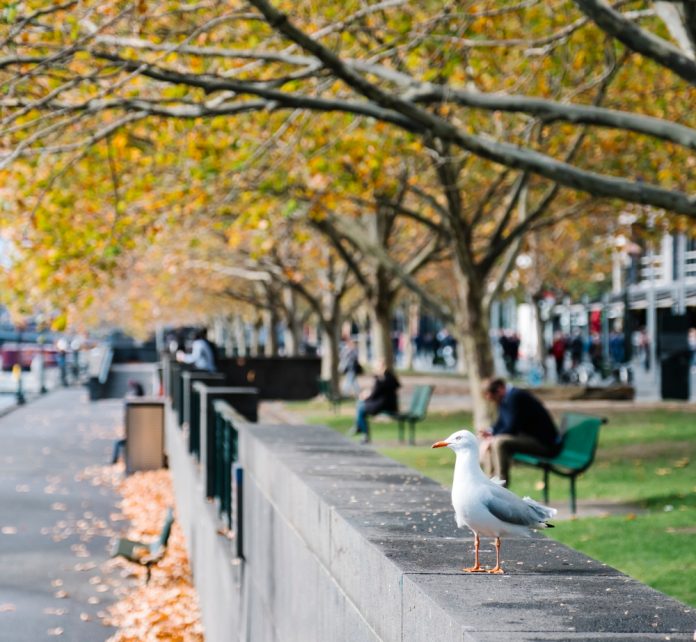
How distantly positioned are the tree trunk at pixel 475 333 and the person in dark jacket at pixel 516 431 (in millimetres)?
6931

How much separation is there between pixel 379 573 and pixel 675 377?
2865 cm

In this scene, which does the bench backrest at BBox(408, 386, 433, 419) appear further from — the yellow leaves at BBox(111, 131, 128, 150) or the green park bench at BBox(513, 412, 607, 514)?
the yellow leaves at BBox(111, 131, 128, 150)

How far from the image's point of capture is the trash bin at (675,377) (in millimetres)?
31094

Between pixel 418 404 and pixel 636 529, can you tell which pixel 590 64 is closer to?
pixel 418 404

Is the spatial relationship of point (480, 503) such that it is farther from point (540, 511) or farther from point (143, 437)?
point (143, 437)

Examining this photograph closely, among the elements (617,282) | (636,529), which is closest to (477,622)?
(636,529)

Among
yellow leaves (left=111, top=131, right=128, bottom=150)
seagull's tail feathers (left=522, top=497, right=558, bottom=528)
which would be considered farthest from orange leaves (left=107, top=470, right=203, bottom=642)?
seagull's tail feathers (left=522, top=497, right=558, bottom=528)

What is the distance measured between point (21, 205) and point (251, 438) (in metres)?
7.33

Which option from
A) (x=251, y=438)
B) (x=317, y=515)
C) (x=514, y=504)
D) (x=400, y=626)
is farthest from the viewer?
(x=251, y=438)

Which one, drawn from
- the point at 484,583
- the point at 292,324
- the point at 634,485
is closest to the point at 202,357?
the point at 634,485

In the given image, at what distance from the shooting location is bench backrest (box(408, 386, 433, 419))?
71.7ft

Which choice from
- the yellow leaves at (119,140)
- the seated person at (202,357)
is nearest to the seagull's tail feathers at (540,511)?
the yellow leaves at (119,140)

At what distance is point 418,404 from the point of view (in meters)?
22.3

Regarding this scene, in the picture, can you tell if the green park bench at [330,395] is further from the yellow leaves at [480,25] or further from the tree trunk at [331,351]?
the yellow leaves at [480,25]
